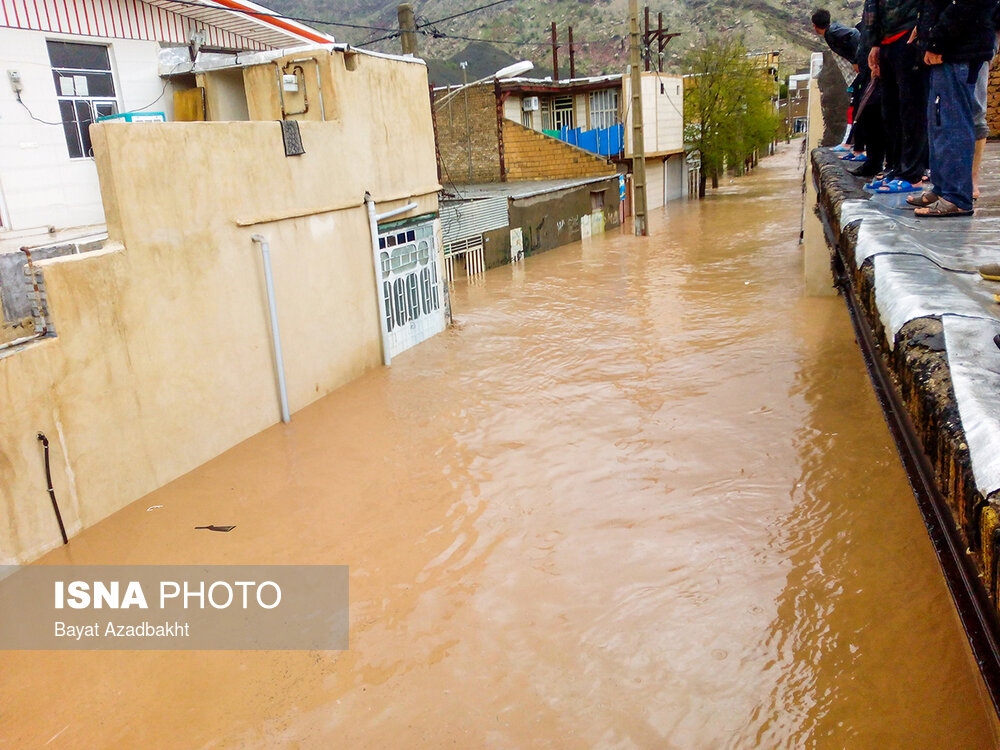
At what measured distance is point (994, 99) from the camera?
431 inches

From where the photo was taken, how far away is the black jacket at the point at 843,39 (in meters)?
8.96

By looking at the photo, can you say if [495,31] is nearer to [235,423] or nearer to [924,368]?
[235,423]

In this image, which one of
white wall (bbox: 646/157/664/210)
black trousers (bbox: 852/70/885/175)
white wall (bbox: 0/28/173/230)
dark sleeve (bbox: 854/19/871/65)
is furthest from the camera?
white wall (bbox: 646/157/664/210)

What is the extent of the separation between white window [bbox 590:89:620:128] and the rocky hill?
139 feet

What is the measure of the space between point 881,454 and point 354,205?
7578 millimetres

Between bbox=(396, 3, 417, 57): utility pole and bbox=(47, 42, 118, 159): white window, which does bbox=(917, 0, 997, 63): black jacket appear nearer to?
bbox=(47, 42, 118, 159): white window

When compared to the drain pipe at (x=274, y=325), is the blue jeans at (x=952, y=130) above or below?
above

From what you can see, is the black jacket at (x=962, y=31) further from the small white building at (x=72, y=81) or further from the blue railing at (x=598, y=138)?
the blue railing at (x=598, y=138)

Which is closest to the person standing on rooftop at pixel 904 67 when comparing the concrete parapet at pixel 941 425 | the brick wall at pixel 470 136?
the concrete parapet at pixel 941 425

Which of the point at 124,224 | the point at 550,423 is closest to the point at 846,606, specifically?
the point at 550,423

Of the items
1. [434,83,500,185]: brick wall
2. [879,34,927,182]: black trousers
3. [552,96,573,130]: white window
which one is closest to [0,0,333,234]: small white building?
[879,34,927,182]: black trousers

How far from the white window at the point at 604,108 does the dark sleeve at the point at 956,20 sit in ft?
88.6

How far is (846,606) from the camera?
575cm

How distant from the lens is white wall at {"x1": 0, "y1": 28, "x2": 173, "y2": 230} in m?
10.0
